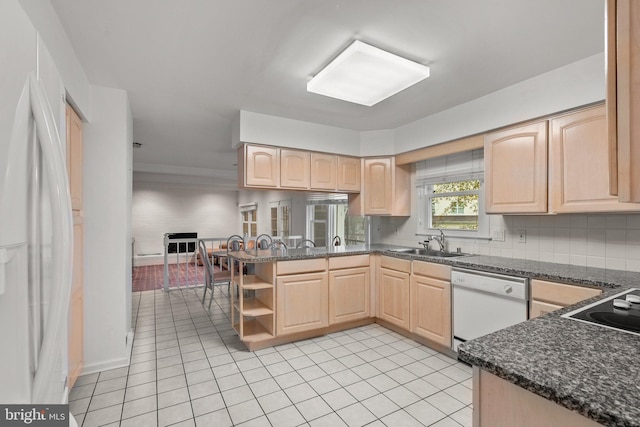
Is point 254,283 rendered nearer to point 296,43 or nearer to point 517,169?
point 296,43

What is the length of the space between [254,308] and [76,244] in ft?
5.17

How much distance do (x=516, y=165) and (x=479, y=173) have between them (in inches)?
22.1

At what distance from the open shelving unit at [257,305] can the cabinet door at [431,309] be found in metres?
1.39

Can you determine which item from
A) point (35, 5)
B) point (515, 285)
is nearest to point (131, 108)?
point (35, 5)

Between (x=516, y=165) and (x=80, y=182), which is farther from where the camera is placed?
(x=516, y=165)

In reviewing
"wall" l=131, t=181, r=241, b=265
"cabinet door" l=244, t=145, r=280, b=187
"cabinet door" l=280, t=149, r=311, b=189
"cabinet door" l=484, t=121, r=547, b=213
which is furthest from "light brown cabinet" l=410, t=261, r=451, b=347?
"wall" l=131, t=181, r=241, b=265

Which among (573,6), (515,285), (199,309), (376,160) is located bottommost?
(199,309)

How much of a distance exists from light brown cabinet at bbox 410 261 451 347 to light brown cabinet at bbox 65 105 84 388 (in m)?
2.75

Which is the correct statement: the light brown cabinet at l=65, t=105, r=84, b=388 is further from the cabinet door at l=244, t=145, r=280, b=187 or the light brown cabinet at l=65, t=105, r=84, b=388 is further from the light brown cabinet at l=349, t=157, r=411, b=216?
the light brown cabinet at l=349, t=157, r=411, b=216

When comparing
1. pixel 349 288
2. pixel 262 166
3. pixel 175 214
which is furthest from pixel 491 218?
pixel 175 214

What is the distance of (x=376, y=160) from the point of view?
386cm

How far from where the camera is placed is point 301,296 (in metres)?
3.05

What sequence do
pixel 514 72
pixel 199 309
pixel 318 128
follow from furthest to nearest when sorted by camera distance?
pixel 199 309, pixel 318 128, pixel 514 72

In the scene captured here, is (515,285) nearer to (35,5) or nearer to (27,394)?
(27,394)
